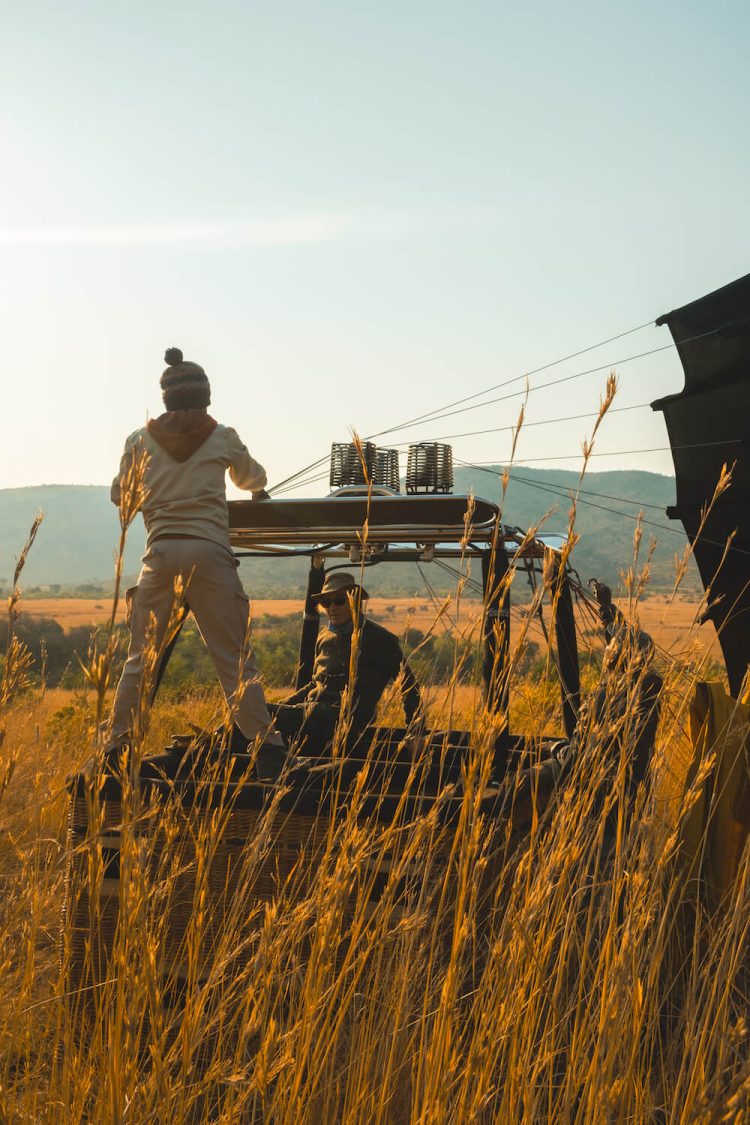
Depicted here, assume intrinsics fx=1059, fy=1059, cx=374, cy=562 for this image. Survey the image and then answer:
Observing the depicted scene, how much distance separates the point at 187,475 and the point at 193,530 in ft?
0.70

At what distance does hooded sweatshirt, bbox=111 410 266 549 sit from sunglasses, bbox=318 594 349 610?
1672mm

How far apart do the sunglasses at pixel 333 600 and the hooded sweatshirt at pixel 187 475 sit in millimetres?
1672

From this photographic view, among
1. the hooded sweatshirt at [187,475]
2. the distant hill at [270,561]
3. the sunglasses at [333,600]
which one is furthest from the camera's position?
the distant hill at [270,561]

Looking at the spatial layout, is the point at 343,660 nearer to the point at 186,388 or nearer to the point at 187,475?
the point at 187,475

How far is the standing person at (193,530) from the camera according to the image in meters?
3.59

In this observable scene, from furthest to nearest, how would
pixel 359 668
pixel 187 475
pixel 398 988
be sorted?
1. pixel 359 668
2. pixel 187 475
3. pixel 398 988

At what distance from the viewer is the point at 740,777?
2777 mm

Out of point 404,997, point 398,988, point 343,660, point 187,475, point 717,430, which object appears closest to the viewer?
point 404,997

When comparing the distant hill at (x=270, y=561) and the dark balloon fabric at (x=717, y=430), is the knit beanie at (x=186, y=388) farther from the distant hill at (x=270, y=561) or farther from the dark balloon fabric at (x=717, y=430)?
the distant hill at (x=270, y=561)

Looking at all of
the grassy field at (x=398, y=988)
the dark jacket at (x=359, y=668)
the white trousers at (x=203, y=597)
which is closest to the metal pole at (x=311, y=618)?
the dark jacket at (x=359, y=668)


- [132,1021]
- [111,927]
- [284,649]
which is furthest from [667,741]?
[284,649]

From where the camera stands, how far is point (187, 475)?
3.78m

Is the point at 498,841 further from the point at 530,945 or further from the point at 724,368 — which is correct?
the point at 724,368

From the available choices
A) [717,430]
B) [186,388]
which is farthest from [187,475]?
[717,430]
